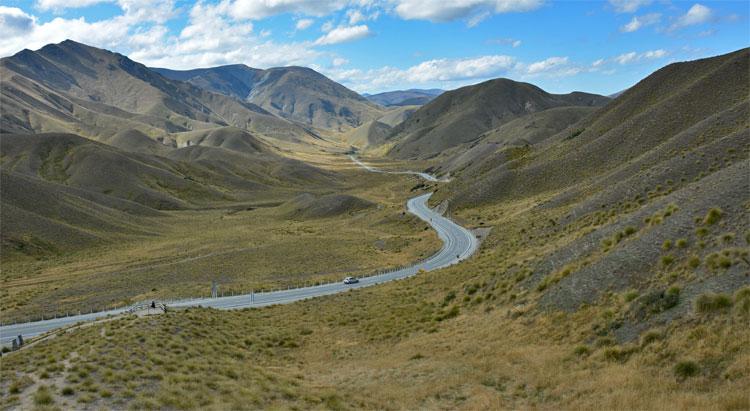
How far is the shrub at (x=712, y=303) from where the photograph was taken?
14.9 meters

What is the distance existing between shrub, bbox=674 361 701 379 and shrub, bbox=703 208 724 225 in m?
10.7

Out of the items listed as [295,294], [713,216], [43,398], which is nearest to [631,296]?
[713,216]

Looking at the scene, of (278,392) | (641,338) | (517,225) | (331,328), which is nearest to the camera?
(641,338)

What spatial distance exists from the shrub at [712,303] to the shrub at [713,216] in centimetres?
701

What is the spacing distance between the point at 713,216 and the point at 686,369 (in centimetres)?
1130

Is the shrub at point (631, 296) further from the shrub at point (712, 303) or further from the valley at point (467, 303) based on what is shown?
the shrub at point (712, 303)

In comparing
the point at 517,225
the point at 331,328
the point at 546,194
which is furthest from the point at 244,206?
the point at 331,328

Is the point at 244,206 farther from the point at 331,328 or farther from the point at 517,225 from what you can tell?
the point at 331,328

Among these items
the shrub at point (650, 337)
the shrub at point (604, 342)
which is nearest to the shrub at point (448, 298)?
the shrub at point (604, 342)

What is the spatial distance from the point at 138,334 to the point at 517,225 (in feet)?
136

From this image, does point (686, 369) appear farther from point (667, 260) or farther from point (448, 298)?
point (448, 298)

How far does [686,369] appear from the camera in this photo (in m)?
12.9

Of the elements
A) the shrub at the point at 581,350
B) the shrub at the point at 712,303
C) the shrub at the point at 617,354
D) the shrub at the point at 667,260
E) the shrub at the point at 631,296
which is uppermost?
the shrub at the point at 667,260

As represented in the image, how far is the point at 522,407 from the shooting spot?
1371cm
